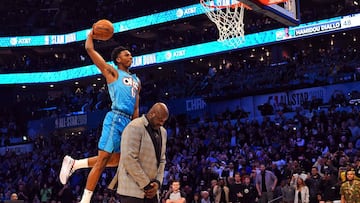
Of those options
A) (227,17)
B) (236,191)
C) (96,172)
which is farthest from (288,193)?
(96,172)

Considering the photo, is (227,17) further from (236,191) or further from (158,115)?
(158,115)

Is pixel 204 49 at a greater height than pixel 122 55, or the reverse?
pixel 204 49

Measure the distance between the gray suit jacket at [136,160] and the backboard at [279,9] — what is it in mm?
5269

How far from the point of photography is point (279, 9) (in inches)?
424

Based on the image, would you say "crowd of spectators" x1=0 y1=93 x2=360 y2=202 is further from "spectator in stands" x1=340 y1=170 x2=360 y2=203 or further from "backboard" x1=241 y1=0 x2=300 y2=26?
"backboard" x1=241 y1=0 x2=300 y2=26

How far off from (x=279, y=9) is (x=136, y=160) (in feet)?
21.8

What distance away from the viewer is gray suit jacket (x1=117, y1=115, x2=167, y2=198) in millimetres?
4859

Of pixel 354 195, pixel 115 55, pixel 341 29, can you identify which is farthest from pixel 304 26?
pixel 115 55

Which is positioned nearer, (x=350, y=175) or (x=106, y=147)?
(x=106, y=147)

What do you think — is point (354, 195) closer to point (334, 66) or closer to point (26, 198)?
point (26, 198)

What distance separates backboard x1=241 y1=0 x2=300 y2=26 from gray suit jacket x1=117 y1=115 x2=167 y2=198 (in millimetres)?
5269

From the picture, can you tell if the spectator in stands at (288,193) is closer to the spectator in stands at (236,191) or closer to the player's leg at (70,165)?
the spectator in stands at (236,191)

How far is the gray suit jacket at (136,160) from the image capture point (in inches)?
191

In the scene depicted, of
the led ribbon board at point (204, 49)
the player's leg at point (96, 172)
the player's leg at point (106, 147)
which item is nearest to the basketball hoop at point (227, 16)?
the player's leg at point (106, 147)
